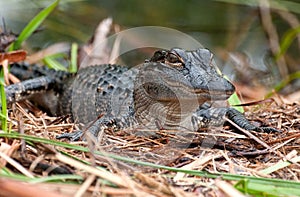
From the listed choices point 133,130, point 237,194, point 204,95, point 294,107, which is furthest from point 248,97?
point 237,194

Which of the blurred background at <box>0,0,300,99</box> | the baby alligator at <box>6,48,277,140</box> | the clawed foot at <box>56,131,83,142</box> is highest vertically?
the blurred background at <box>0,0,300,99</box>

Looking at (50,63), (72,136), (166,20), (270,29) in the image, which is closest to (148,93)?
(72,136)

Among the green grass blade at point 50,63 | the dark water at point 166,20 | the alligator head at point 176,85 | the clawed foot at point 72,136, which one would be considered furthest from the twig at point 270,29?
the clawed foot at point 72,136

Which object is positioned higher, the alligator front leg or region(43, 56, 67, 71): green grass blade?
region(43, 56, 67, 71): green grass blade

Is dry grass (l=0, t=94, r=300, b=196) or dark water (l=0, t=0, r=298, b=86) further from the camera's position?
dark water (l=0, t=0, r=298, b=86)

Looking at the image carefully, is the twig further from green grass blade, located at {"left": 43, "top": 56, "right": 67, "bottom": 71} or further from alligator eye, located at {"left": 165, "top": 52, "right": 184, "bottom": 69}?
alligator eye, located at {"left": 165, "top": 52, "right": 184, "bottom": 69}

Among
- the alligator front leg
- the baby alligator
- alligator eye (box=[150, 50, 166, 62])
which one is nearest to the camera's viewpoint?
the baby alligator

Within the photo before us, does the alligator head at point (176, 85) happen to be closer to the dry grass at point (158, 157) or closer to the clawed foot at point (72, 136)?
the dry grass at point (158, 157)

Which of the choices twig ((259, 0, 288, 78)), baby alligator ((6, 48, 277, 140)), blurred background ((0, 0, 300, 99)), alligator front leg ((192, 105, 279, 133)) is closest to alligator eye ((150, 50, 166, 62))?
baby alligator ((6, 48, 277, 140))
